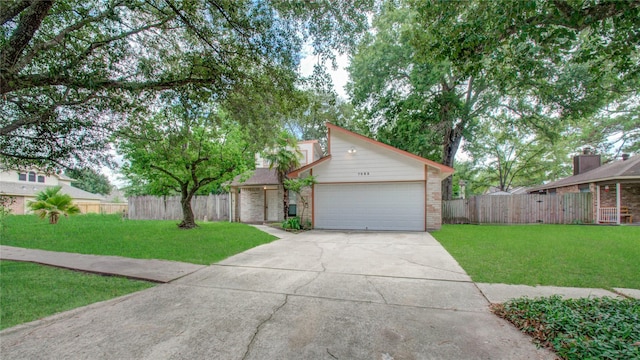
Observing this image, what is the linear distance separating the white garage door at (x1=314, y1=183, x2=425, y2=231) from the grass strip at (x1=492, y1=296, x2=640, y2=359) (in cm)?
799

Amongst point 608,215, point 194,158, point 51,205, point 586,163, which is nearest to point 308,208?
point 194,158

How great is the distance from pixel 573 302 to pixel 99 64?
312 inches

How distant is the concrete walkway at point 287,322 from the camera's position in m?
2.42

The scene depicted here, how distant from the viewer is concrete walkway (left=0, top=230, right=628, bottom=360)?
2.42 meters


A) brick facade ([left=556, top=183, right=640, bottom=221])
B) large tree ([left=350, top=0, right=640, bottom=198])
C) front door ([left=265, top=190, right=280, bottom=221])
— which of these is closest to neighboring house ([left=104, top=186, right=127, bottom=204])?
front door ([left=265, top=190, right=280, bottom=221])

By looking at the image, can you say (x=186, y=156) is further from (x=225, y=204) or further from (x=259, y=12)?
(x=225, y=204)

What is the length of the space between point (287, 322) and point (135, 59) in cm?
596

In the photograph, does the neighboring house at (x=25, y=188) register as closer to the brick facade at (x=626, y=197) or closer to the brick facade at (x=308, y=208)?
the brick facade at (x=308, y=208)

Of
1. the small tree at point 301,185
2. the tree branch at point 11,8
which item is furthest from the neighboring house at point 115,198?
the tree branch at point 11,8

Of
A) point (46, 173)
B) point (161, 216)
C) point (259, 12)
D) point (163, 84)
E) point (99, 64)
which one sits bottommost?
point (161, 216)

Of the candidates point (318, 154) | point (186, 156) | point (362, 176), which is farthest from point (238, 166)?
point (318, 154)

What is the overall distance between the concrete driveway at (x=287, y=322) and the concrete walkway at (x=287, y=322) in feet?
0.03

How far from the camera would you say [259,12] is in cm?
486

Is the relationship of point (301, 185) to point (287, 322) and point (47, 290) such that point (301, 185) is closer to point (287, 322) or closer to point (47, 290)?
point (47, 290)
